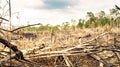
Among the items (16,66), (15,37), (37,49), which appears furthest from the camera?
(15,37)

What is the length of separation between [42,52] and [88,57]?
680mm

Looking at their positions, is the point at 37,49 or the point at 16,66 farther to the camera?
the point at 37,49

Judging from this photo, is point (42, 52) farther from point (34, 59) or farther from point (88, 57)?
point (88, 57)

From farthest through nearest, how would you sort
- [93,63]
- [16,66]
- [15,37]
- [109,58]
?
[15,37] < [109,58] < [93,63] < [16,66]

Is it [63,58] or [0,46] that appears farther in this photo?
[0,46]

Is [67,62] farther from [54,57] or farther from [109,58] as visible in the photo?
[109,58]

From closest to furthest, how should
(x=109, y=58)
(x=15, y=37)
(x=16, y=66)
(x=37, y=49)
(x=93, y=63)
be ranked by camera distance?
1. (x=16, y=66)
2. (x=37, y=49)
3. (x=93, y=63)
4. (x=109, y=58)
5. (x=15, y=37)

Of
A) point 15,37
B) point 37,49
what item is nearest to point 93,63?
point 37,49

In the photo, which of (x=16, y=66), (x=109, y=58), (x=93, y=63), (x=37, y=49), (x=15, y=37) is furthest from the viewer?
(x=15, y=37)

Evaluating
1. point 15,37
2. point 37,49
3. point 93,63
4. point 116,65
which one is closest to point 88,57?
point 93,63

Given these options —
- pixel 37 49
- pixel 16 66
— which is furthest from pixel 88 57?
pixel 16 66

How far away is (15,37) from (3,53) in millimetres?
2511

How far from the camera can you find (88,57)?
498 cm

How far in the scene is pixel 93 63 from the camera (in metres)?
4.98
